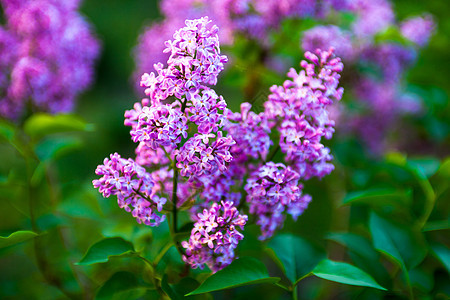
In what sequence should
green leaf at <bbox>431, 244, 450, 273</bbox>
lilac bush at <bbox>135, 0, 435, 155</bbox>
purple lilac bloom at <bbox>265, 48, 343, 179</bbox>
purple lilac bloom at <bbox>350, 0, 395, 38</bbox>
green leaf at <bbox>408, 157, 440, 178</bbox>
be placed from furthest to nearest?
purple lilac bloom at <bbox>350, 0, 395, 38</bbox> → lilac bush at <bbox>135, 0, 435, 155</bbox> → green leaf at <bbox>408, 157, 440, 178</bbox> → green leaf at <bbox>431, 244, 450, 273</bbox> → purple lilac bloom at <bbox>265, 48, 343, 179</bbox>

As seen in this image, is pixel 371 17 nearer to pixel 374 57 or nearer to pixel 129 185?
pixel 374 57

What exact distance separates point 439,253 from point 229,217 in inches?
21.3

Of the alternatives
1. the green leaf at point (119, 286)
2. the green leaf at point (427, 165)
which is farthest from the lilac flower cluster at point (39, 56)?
the green leaf at point (427, 165)

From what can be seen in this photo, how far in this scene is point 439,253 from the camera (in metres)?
0.94

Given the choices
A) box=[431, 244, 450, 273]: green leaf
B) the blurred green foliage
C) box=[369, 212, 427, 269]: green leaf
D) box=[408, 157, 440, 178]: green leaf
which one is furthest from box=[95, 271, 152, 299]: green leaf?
box=[408, 157, 440, 178]: green leaf

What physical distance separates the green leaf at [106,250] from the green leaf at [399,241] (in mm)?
519

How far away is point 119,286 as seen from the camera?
796 millimetres

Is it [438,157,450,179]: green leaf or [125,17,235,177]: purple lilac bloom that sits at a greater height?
[125,17,235,177]: purple lilac bloom

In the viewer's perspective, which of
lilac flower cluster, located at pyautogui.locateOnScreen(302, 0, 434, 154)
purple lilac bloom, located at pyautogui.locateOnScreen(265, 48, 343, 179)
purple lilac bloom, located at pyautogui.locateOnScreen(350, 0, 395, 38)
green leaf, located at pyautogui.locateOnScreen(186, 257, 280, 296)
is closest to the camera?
green leaf, located at pyautogui.locateOnScreen(186, 257, 280, 296)

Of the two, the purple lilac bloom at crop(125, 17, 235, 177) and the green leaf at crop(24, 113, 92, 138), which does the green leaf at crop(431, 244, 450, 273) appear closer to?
the purple lilac bloom at crop(125, 17, 235, 177)

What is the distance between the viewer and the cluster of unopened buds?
2.31 ft

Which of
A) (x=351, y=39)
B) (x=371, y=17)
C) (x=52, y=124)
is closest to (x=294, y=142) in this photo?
(x=52, y=124)

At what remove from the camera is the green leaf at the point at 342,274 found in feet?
2.34

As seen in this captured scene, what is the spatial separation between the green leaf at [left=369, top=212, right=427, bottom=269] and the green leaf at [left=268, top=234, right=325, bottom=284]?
0.43ft
